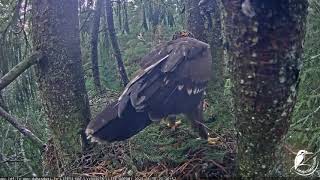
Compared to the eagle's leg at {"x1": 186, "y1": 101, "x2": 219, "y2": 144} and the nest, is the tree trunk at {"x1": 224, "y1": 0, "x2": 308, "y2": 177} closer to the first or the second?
the nest

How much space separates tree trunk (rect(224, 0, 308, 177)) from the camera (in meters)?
1.92

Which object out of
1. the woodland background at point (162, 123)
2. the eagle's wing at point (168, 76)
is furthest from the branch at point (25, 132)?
the eagle's wing at point (168, 76)

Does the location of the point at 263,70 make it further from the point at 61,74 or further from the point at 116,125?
the point at 61,74

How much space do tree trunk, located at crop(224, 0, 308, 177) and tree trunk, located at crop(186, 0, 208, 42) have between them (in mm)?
2507

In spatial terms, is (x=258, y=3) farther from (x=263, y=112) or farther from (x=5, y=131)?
(x=5, y=131)

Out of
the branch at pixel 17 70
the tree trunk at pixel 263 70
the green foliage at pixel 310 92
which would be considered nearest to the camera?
the tree trunk at pixel 263 70

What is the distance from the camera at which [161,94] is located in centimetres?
336

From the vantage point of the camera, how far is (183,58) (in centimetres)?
359

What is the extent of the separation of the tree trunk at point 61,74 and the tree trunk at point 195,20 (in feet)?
4.50

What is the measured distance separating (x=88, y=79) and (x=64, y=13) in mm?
3442

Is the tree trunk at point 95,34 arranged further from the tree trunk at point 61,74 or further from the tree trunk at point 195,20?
the tree trunk at point 61,74

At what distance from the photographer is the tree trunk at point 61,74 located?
347 cm

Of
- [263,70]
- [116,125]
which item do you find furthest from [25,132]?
[263,70]

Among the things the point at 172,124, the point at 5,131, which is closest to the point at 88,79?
the point at 5,131
